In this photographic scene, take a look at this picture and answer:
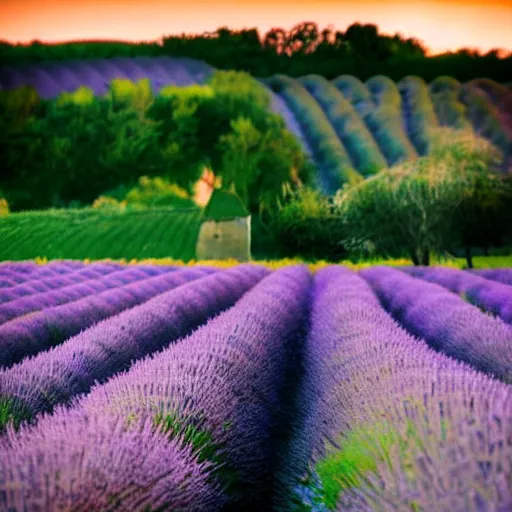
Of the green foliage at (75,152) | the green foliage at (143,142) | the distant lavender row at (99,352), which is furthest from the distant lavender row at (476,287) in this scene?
the green foliage at (75,152)

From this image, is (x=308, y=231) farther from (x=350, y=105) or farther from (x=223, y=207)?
(x=350, y=105)

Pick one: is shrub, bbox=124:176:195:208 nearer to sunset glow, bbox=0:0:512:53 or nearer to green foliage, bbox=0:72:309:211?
green foliage, bbox=0:72:309:211

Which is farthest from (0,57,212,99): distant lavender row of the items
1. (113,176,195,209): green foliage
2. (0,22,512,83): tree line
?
(113,176,195,209): green foliage

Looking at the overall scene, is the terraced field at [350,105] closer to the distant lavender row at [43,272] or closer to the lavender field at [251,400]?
the distant lavender row at [43,272]

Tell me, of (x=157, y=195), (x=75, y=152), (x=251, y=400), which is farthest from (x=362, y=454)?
(x=157, y=195)

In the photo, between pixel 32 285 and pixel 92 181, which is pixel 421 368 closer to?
pixel 32 285

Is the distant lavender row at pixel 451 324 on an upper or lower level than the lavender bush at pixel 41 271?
lower
